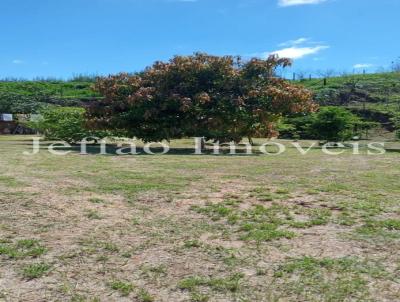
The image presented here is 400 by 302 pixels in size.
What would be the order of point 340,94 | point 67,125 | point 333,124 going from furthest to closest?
point 340,94, point 333,124, point 67,125

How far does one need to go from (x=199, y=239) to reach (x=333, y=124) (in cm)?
1431

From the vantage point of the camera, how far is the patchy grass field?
3100 millimetres

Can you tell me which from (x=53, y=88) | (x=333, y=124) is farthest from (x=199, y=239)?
(x=53, y=88)

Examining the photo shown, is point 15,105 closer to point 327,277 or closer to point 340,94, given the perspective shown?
point 340,94

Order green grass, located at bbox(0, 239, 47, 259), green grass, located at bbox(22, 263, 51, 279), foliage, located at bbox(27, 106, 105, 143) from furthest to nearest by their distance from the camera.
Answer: foliage, located at bbox(27, 106, 105, 143) → green grass, located at bbox(0, 239, 47, 259) → green grass, located at bbox(22, 263, 51, 279)

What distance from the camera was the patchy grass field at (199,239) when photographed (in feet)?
10.2

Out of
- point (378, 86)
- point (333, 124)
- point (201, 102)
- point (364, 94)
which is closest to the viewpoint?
point (201, 102)

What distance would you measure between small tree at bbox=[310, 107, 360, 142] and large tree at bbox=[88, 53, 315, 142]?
306cm

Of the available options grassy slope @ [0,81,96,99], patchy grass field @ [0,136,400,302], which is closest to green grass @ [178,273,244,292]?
patchy grass field @ [0,136,400,302]

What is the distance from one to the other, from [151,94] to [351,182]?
8.35 m

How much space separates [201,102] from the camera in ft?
43.8

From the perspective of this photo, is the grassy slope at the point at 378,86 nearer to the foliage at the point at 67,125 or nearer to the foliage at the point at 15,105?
the foliage at the point at 67,125

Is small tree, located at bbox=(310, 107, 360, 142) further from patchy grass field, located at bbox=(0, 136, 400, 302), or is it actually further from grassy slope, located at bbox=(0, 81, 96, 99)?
grassy slope, located at bbox=(0, 81, 96, 99)

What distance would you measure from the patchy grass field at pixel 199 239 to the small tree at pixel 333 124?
35.3ft
